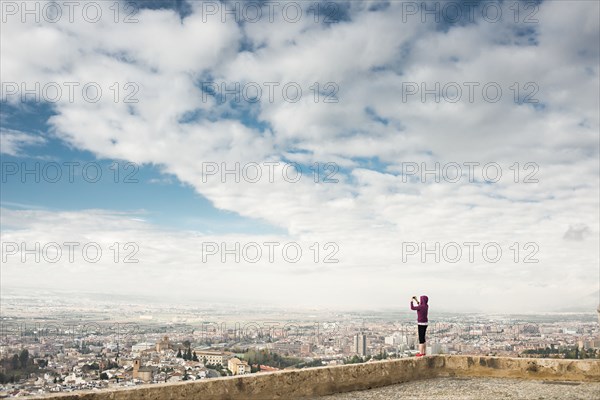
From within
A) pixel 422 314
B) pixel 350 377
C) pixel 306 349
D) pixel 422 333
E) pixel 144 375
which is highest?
pixel 422 314

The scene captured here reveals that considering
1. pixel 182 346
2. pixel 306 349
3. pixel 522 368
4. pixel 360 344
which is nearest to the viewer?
pixel 522 368

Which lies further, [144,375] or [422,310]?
[144,375]

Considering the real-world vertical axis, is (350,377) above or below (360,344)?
above

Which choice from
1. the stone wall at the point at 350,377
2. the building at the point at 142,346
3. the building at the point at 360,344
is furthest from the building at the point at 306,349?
the stone wall at the point at 350,377

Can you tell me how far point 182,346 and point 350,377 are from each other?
1015 inches

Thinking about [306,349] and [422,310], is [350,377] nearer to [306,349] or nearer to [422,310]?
[422,310]

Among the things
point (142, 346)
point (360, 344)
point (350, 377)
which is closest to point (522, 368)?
point (350, 377)

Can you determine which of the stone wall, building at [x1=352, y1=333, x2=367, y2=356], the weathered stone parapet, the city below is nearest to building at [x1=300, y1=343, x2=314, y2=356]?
the city below

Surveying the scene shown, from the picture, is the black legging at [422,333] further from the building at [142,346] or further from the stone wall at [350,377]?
the building at [142,346]

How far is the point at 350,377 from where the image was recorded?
8.91m

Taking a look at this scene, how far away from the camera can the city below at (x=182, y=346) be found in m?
17.9

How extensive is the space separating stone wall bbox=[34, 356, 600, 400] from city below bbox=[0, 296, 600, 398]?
0.68 m

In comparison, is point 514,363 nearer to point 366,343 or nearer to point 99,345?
point 366,343

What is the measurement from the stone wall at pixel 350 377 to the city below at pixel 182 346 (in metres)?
0.68
